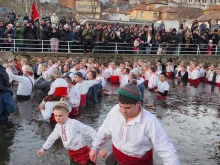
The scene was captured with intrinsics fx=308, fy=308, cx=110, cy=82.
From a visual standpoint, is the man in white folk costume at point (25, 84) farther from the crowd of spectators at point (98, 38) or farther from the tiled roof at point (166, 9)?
the tiled roof at point (166, 9)

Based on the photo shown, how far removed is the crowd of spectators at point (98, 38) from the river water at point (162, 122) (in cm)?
732

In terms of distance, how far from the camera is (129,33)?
70.7 ft

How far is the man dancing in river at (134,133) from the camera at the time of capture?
3.46 meters

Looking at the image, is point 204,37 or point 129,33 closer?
point 129,33

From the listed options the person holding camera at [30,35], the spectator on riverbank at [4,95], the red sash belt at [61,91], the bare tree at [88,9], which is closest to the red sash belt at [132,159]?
the red sash belt at [61,91]

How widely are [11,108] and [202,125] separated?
5.51 meters

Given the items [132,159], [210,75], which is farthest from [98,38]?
[132,159]

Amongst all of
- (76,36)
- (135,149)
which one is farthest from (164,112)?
(76,36)

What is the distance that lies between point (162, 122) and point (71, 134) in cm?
493

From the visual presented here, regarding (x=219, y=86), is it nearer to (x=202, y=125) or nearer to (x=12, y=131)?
(x=202, y=125)

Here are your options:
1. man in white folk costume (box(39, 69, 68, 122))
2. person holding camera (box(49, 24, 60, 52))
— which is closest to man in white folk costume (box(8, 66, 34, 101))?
man in white folk costume (box(39, 69, 68, 122))

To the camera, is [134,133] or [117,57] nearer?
[134,133]

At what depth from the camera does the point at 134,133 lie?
356 cm

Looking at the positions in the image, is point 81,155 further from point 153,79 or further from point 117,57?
point 117,57
